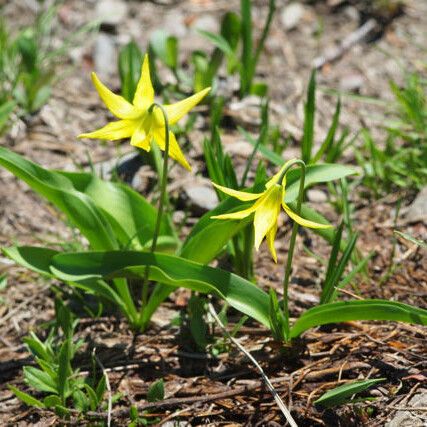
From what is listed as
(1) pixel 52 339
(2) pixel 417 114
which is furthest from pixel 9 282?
(2) pixel 417 114

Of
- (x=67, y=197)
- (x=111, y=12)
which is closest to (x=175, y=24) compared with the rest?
(x=111, y=12)

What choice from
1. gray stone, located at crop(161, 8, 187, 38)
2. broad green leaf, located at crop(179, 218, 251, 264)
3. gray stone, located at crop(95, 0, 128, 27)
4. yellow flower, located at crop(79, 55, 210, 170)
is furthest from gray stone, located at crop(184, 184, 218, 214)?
gray stone, located at crop(95, 0, 128, 27)

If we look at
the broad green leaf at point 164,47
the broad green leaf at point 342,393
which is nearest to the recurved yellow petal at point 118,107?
the broad green leaf at point 342,393

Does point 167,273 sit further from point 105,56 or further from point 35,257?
point 105,56

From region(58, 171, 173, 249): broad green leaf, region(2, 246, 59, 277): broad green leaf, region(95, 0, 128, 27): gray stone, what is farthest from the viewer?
region(95, 0, 128, 27): gray stone

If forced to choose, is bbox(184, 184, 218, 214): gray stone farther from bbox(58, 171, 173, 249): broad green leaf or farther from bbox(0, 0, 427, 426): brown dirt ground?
bbox(58, 171, 173, 249): broad green leaf

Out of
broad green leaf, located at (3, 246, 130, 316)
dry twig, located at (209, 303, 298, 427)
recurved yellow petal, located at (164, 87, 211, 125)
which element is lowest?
dry twig, located at (209, 303, 298, 427)
